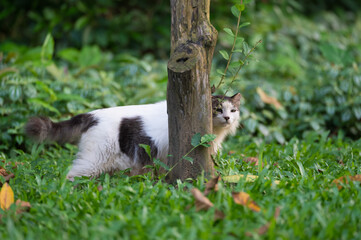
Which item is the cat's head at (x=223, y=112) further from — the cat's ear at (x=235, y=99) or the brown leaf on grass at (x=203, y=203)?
the brown leaf on grass at (x=203, y=203)

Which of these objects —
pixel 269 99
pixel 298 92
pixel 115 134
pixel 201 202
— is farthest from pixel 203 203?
pixel 298 92

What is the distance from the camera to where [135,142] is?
328 centimetres

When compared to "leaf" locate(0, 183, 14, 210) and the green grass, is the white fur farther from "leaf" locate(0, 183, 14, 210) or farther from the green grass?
"leaf" locate(0, 183, 14, 210)

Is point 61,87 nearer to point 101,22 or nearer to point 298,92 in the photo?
point 101,22

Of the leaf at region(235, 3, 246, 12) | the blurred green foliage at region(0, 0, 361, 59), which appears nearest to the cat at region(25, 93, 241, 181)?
the leaf at region(235, 3, 246, 12)

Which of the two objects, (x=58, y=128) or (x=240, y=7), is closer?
(x=240, y=7)

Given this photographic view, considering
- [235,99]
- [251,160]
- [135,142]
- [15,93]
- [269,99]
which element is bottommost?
[251,160]

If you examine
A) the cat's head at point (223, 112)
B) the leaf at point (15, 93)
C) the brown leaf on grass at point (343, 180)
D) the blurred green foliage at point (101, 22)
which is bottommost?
the brown leaf on grass at point (343, 180)

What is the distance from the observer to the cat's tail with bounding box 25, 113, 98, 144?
10.9ft

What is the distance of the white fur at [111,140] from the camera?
322 centimetres

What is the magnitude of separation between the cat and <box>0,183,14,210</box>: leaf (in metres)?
0.64

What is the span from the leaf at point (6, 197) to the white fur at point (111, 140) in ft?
2.03

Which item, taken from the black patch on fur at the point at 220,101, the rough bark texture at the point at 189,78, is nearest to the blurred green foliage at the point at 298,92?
the black patch on fur at the point at 220,101

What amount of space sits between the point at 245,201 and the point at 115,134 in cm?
137
